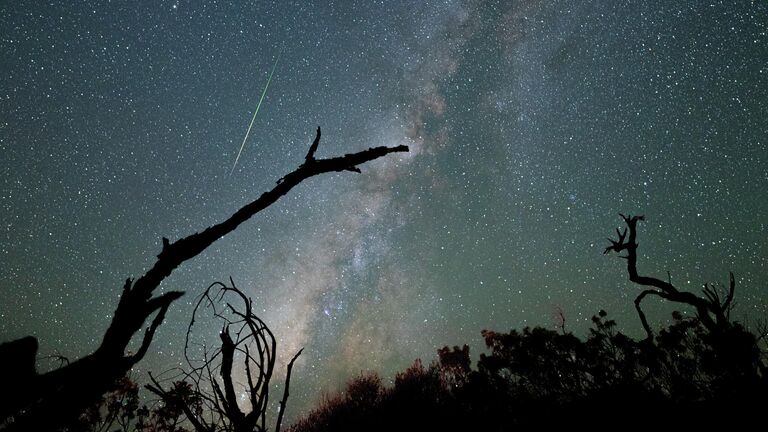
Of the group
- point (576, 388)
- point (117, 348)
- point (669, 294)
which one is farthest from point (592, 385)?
point (117, 348)

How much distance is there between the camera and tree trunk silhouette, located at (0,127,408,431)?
1149 mm

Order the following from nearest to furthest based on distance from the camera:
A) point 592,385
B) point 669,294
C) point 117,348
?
point 117,348 < point 669,294 < point 592,385

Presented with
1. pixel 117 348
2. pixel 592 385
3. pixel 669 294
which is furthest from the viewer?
pixel 592 385

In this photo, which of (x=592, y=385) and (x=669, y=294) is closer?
(x=669, y=294)

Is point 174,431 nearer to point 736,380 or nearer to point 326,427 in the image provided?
point 326,427

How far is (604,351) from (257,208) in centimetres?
1841

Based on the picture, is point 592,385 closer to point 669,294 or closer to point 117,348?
point 669,294

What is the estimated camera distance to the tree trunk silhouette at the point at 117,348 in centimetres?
115

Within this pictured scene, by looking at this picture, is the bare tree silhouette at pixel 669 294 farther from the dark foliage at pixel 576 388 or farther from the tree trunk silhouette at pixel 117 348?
the tree trunk silhouette at pixel 117 348

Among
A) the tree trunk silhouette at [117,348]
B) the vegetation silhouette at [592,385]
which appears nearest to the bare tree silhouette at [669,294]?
the vegetation silhouette at [592,385]

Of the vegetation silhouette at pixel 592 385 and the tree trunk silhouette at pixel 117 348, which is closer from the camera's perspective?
the tree trunk silhouette at pixel 117 348

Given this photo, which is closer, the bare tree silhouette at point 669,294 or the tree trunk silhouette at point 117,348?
the tree trunk silhouette at point 117,348

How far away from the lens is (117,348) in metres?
1.26

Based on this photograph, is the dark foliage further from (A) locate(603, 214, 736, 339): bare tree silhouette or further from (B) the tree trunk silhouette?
(B) the tree trunk silhouette
